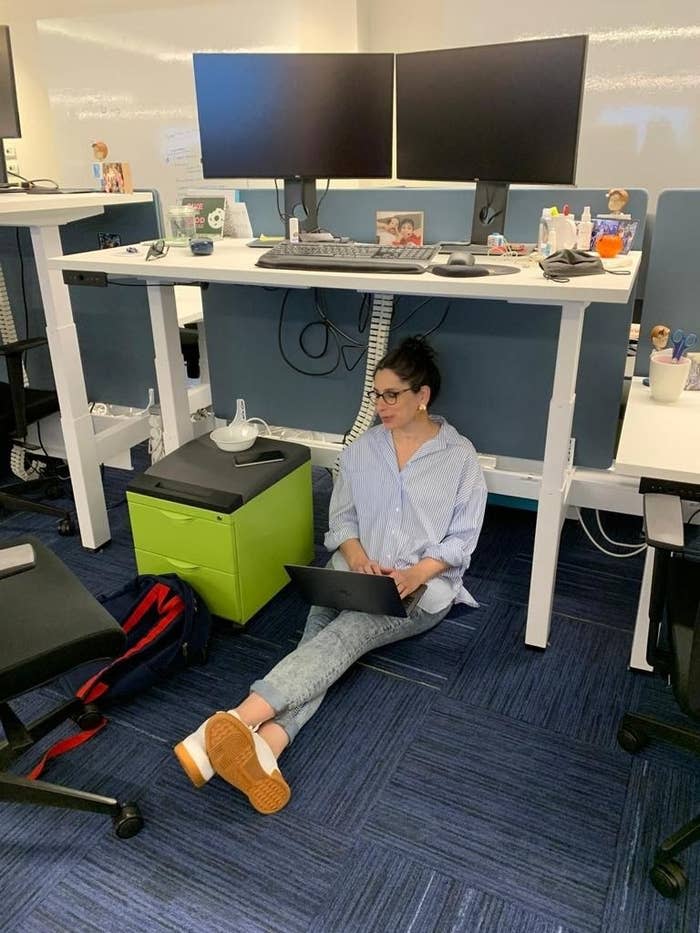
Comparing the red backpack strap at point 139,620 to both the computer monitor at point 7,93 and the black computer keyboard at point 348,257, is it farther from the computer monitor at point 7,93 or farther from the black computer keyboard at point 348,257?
the computer monitor at point 7,93

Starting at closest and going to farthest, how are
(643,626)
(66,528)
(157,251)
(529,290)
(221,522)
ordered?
(529,290), (643,626), (221,522), (157,251), (66,528)

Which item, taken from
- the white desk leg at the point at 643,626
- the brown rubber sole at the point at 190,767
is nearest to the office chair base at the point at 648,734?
the white desk leg at the point at 643,626

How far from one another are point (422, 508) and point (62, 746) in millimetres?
1023

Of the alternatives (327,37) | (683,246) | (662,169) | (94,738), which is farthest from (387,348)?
(327,37)

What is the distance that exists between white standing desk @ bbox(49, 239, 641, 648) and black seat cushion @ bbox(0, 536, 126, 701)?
0.83m

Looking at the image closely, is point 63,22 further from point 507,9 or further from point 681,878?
point 681,878

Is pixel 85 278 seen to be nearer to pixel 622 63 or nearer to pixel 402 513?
pixel 402 513

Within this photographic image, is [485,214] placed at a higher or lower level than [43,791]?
higher

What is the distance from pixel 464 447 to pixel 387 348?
0.50 metres

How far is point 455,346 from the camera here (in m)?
2.22

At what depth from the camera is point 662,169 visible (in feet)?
11.0

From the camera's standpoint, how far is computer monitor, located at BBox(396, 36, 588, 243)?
180 cm

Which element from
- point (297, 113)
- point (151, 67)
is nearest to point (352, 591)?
point (297, 113)

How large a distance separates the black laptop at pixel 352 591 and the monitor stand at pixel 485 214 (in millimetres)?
942
